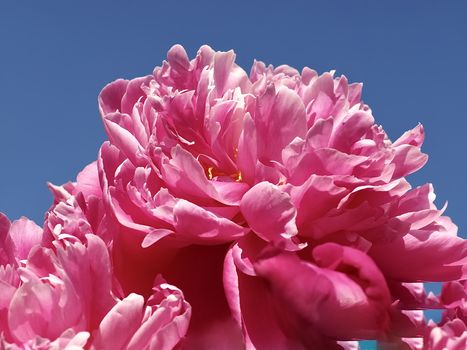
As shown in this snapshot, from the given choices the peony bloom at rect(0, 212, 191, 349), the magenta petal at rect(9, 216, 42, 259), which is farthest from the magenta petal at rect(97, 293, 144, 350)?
the magenta petal at rect(9, 216, 42, 259)

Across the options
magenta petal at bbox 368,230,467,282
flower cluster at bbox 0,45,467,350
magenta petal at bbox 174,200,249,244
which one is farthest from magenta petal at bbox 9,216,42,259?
magenta petal at bbox 368,230,467,282

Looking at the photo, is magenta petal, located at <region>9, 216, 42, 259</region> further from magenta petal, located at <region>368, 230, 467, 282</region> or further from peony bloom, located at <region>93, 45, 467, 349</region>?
magenta petal, located at <region>368, 230, 467, 282</region>

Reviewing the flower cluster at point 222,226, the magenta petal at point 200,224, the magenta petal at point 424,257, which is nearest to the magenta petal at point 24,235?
the flower cluster at point 222,226

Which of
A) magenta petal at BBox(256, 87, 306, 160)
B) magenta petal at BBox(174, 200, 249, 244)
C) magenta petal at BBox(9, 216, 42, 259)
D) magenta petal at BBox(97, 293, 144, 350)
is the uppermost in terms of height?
magenta petal at BBox(256, 87, 306, 160)

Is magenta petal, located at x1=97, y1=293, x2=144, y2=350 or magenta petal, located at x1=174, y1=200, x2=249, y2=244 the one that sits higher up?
magenta petal, located at x1=174, y1=200, x2=249, y2=244

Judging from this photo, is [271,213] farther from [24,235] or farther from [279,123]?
[24,235]

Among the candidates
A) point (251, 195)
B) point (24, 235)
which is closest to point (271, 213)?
point (251, 195)

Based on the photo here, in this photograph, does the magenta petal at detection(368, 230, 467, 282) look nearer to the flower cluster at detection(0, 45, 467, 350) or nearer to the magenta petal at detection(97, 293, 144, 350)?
the flower cluster at detection(0, 45, 467, 350)
